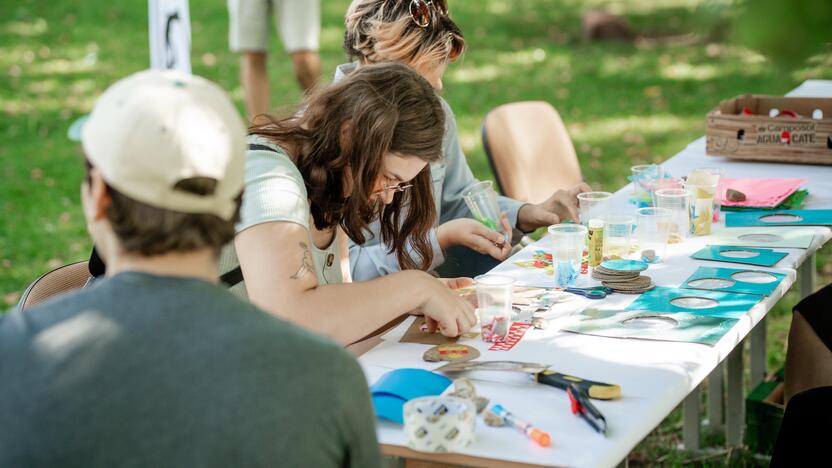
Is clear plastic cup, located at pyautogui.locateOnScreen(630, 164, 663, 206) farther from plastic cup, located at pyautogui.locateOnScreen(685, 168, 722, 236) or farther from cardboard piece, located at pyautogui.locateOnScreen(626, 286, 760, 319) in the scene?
cardboard piece, located at pyautogui.locateOnScreen(626, 286, 760, 319)

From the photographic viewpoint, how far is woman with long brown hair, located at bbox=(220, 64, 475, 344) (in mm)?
2205

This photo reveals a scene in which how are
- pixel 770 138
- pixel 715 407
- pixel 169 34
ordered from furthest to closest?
pixel 169 34, pixel 770 138, pixel 715 407

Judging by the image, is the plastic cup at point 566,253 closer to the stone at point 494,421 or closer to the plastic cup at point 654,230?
the plastic cup at point 654,230

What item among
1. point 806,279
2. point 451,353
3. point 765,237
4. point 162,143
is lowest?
point 806,279

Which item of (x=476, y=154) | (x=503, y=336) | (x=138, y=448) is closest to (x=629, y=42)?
(x=476, y=154)

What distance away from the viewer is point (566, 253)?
266 cm

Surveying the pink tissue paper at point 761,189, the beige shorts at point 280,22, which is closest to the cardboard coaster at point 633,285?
the pink tissue paper at point 761,189

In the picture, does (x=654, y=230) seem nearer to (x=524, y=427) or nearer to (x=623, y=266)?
(x=623, y=266)

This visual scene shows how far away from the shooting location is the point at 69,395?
1209 mm

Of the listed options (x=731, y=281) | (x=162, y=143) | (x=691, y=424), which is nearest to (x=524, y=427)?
(x=162, y=143)

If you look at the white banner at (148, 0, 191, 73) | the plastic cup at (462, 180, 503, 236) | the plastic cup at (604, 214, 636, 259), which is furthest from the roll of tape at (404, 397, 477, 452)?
the white banner at (148, 0, 191, 73)

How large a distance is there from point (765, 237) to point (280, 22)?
16.7ft

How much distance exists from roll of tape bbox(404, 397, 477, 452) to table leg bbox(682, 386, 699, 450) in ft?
6.17

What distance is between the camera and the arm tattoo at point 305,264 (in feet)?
7.26
